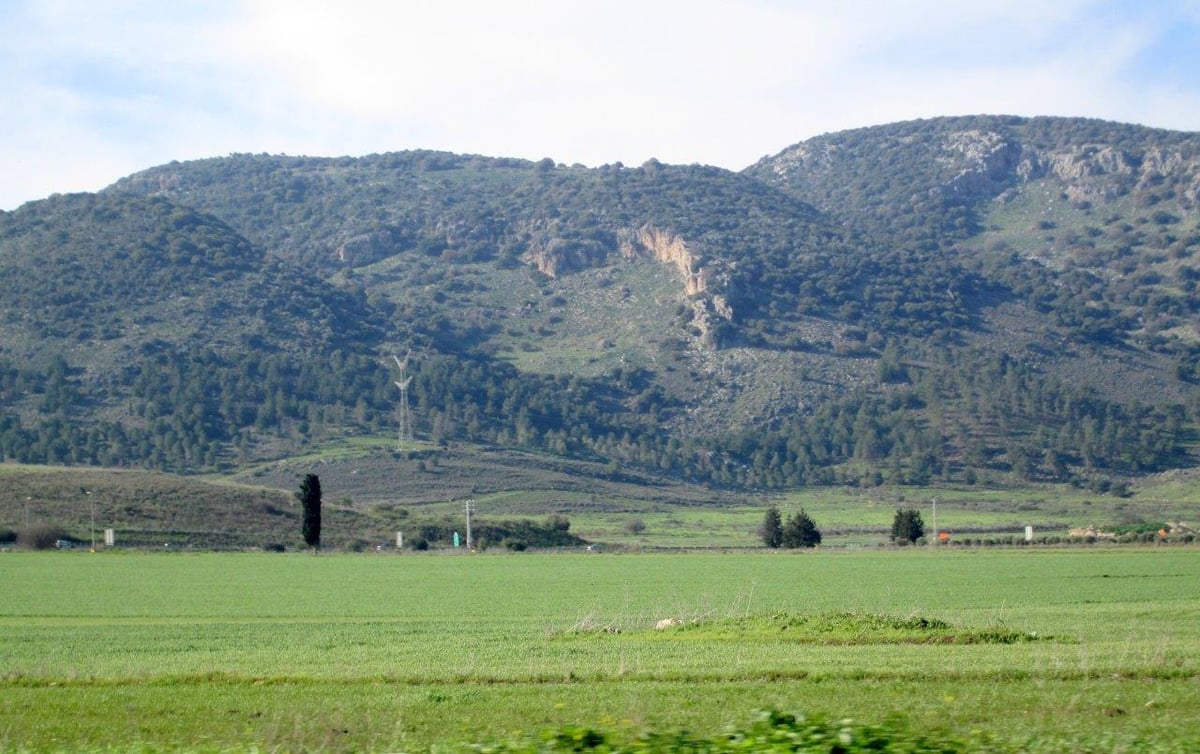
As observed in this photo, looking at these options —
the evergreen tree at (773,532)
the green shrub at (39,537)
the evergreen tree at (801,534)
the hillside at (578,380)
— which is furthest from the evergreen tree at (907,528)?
the hillside at (578,380)

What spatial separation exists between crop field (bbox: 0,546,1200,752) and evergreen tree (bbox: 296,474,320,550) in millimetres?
31623

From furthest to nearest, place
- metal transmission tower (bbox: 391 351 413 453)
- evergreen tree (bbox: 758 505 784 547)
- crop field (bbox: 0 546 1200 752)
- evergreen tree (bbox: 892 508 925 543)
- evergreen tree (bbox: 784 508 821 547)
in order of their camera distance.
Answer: metal transmission tower (bbox: 391 351 413 453) → evergreen tree (bbox: 892 508 925 543) → evergreen tree (bbox: 758 505 784 547) → evergreen tree (bbox: 784 508 821 547) → crop field (bbox: 0 546 1200 752)

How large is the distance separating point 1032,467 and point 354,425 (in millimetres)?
76099

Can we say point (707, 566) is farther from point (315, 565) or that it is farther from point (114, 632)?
point (114, 632)

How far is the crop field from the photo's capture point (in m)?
18.2

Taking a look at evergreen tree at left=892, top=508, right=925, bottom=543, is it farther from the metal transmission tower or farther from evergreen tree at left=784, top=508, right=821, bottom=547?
the metal transmission tower

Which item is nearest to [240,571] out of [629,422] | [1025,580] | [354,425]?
[1025,580]

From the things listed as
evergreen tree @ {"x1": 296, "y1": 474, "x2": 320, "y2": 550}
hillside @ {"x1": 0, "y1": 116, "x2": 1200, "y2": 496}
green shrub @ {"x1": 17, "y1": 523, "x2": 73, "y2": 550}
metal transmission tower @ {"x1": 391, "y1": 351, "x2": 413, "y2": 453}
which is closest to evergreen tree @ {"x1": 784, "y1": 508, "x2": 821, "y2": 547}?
evergreen tree @ {"x1": 296, "y1": 474, "x2": 320, "y2": 550}

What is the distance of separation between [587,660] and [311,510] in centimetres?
6694

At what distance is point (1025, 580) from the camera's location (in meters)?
55.2

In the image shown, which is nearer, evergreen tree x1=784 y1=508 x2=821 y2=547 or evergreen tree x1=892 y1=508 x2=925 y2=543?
evergreen tree x1=784 y1=508 x2=821 y2=547

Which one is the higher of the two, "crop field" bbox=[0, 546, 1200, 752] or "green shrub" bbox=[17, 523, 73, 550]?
"crop field" bbox=[0, 546, 1200, 752]

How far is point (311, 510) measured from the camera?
3580 inches

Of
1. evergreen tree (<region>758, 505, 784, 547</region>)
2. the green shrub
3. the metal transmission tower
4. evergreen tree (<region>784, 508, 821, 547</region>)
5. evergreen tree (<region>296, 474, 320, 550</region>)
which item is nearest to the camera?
the green shrub
